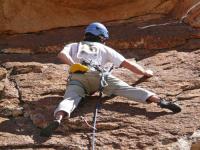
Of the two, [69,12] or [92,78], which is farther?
[69,12]

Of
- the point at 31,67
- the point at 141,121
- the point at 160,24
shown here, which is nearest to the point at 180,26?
the point at 160,24

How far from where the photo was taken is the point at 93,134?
764 centimetres

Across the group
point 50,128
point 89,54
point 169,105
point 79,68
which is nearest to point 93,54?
point 89,54

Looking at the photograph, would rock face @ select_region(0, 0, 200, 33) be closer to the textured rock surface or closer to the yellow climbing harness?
the textured rock surface

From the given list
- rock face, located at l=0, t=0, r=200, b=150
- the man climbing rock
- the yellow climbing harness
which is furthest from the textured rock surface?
the yellow climbing harness

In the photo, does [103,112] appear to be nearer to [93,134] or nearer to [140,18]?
[93,134]

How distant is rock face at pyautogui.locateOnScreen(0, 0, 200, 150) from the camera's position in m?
7.74

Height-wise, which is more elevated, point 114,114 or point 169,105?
point 169,105

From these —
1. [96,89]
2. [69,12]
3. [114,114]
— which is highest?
[69,12]

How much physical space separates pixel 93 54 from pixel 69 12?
3.65 m

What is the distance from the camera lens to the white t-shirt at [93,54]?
8817mm

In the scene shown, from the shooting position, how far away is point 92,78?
848cm

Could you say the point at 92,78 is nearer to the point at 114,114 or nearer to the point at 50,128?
the point at 114,114

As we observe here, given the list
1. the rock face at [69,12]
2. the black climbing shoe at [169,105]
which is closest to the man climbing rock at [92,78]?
the black climbing shoe at [169,105]
